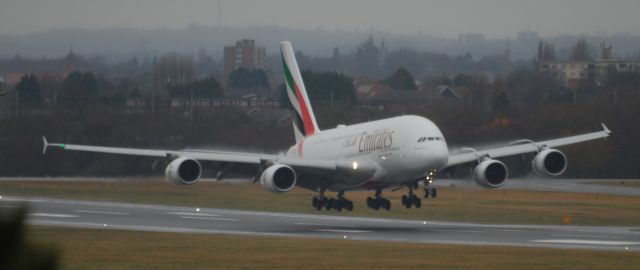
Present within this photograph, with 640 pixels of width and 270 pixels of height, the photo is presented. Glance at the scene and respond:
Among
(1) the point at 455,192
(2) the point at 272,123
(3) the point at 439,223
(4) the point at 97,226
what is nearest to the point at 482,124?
(2) the point at 272,123

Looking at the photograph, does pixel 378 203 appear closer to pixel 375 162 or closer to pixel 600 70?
pixel 375 162

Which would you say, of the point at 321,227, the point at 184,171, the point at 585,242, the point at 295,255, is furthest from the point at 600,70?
the point at 295,255

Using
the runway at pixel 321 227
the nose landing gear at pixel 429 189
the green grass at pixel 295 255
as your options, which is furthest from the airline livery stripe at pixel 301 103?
the green grass at pixel 295 255

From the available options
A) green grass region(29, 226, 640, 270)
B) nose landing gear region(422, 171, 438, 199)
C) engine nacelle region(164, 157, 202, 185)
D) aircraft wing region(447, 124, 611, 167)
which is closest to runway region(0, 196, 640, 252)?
nose landing gear region(422, 171, 438, 199)

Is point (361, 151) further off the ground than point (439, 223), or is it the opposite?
point (361, 151)

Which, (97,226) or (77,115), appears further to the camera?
(77,115)

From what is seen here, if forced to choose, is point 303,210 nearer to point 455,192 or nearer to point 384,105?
point 455,192
